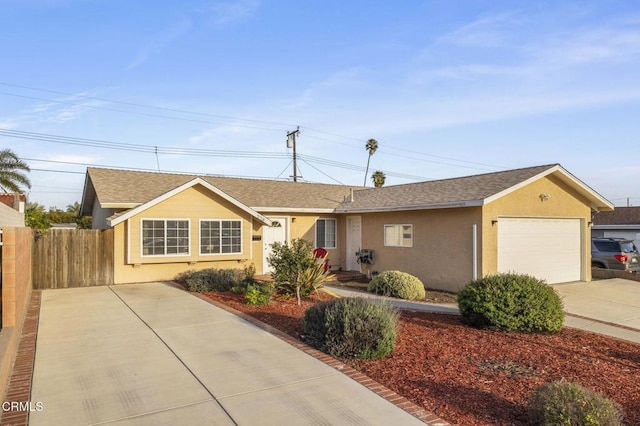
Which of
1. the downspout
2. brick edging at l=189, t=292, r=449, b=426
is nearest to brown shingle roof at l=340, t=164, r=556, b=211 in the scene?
the downspout

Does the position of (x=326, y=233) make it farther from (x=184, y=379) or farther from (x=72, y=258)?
(x=184, y=379)

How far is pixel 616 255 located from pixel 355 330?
1631cm

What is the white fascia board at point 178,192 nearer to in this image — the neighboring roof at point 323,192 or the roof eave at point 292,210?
the neighboring roof at point 323,192

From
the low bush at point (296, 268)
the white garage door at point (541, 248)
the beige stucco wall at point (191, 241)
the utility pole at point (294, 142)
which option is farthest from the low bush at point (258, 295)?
the utility pole at point (294, 142)

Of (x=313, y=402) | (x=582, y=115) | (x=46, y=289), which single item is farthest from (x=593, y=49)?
(x=46, y=289)

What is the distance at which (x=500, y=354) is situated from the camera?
6391 millimetres

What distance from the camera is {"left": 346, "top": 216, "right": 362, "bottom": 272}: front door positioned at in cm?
1805

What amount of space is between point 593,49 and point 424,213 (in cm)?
669

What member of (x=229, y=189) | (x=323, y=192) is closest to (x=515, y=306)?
(x=229, y=189)

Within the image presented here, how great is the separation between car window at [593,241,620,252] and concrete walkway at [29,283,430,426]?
16683mm

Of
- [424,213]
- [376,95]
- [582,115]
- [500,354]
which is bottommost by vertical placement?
[500,354]

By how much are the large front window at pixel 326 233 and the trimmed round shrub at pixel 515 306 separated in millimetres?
10513

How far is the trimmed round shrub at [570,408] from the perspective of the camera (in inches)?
147

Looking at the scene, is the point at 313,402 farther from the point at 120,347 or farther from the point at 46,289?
the point at 46,289
